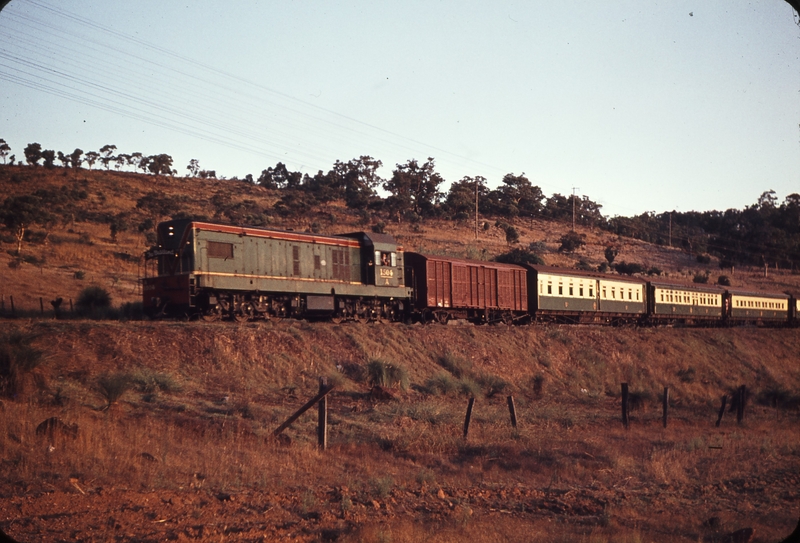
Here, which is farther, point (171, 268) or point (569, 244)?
point (569, 244)

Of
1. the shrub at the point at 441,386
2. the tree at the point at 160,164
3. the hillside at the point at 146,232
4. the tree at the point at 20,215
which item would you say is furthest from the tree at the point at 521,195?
the shrub at the point at 441,386

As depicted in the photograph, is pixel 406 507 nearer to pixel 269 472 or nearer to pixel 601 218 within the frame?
pixel 269 472

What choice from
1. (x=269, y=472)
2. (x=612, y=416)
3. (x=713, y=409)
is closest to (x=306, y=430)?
(x=269, y=472)

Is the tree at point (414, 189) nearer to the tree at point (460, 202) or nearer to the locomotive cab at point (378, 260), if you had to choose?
the tree at point (460, 202)

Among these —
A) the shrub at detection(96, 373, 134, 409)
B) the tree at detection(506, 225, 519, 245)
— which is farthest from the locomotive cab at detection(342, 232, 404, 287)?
the tree at detection(506, 225, 519, 245)

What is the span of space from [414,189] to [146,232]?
4685 cm

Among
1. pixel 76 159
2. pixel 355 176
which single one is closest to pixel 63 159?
pixel 76 159

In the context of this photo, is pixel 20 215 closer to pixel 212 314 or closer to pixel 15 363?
pixel 212 314

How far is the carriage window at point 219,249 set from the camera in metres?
25.2

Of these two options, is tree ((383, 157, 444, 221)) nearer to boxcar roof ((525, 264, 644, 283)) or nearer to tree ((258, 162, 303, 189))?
tree ((258, 162, 303, 189))

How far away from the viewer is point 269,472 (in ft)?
42.3

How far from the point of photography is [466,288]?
35.5 metres

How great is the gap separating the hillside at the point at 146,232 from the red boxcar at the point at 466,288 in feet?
58.0

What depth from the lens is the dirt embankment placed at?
1004cm
